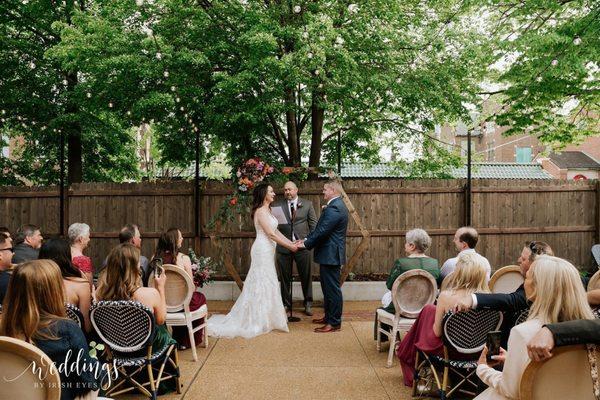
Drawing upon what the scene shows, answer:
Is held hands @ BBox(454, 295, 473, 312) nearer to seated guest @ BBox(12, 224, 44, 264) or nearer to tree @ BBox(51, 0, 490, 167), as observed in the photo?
tree @ BBox(51, 0, 490, 167)

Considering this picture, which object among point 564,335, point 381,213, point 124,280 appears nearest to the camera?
point 564,335

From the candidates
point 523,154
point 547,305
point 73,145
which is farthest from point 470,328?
point 523,154

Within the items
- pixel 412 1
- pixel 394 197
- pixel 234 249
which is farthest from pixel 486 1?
pixel 234 249

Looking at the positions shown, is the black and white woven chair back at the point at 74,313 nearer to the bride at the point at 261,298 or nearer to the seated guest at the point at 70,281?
the seated guest at the point at 70,281

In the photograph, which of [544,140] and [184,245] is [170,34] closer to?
[184,245]

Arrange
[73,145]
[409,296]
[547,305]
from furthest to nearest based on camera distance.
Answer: [73,145] < [409,296] < [547,305]

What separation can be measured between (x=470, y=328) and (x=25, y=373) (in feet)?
11.0

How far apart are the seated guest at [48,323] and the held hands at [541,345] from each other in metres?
2.39

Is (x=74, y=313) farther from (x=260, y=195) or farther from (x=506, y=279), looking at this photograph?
(x=506, y=279)

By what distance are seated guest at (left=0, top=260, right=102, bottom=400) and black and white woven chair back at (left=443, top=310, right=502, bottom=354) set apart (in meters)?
2.80

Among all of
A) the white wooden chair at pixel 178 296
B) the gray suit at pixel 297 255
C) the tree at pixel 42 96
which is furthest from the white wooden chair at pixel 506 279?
the tree at pixel 42 96

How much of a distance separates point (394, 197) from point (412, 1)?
144 inches

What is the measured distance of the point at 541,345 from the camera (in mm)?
2627

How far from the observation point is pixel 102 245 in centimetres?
1118
